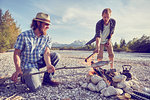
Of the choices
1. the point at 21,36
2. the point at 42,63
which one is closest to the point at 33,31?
the point at 21,36

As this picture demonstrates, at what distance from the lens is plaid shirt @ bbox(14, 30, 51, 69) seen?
9.84 ft

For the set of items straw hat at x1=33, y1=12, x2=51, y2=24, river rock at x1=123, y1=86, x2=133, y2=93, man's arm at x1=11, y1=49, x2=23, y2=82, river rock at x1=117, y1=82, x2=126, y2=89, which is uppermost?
straw hat at x1=33, y1=12, x2=51, y2=24

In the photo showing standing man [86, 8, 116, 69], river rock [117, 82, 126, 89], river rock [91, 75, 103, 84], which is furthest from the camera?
standing man [86, 8, 116, 69]

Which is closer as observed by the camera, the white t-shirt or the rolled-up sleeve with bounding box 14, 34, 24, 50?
the rolled-up sleeve with bounding box 14, 34, 24, 50

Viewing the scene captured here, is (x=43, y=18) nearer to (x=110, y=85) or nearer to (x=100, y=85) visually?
(x=100, y=85)

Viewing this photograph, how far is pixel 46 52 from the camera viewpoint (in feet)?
11.4

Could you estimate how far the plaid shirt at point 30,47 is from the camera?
9.84 ft

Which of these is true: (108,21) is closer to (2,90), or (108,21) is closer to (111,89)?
(111,89)

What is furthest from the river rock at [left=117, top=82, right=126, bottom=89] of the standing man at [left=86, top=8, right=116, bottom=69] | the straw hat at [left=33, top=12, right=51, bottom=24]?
the straw hat at [left=33, top=12, right=51, bottom=24]

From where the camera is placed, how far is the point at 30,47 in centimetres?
312

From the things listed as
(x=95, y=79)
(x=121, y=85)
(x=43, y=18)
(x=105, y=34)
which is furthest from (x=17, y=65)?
(x=105, y=34)

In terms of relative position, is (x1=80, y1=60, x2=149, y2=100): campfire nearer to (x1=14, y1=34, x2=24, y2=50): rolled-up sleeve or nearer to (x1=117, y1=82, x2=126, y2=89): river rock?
(x1=117, y1=82, x2=126, y2=89): river rock

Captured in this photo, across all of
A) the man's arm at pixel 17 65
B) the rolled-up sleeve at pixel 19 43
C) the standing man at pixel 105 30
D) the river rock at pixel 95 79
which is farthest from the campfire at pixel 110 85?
the rolled-up sleeve at pixel 19 43

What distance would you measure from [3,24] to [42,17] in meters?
29.1
